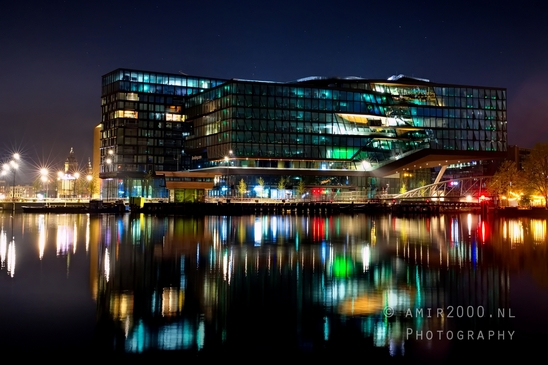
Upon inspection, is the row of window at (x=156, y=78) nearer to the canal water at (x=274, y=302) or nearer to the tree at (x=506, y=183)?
the tree at (x=506, y=183)

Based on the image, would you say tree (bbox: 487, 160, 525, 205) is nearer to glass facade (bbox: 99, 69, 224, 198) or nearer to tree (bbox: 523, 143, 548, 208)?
tree (bbox: 523, 143, 548, 208)

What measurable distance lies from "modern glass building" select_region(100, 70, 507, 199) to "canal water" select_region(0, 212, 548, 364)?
90046mm

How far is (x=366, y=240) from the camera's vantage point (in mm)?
41438

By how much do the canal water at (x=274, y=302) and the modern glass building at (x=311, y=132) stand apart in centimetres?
9005

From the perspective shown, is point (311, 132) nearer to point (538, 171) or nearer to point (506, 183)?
point (506, 183)

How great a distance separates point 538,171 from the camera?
99.4 meters

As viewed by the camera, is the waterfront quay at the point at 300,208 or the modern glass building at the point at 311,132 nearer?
the waterfront quay at the point at 300,208

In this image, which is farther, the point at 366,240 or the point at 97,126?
the point at 97,126

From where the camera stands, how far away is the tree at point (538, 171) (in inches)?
3843

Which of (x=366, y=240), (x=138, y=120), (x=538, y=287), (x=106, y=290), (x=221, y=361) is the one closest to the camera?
(x=221, y=361)

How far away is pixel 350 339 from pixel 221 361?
382cm

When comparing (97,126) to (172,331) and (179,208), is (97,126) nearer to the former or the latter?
(179,208)

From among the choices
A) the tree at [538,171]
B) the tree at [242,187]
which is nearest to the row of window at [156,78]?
the tree at [242,187]

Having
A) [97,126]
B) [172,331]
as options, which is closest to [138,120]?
[97,126]
